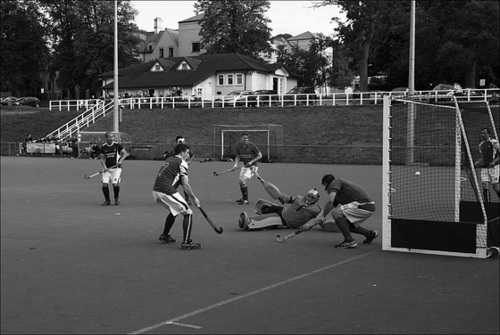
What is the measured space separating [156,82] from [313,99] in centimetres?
2735

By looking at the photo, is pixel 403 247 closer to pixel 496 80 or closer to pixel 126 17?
pixel 496 80

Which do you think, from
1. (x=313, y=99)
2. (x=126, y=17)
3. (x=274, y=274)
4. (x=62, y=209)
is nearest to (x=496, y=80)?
(x=313, y=99)

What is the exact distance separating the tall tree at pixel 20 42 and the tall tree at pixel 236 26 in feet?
68.5

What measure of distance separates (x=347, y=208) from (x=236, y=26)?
66.7 m

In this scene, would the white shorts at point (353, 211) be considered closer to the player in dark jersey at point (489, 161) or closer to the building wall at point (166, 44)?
the player in dark jersey at point (489, 161)

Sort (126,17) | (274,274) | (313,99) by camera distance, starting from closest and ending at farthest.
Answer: (274,274), (313,99), (126,17)

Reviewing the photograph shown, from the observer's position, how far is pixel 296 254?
929 cm

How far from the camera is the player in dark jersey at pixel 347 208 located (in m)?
9.76

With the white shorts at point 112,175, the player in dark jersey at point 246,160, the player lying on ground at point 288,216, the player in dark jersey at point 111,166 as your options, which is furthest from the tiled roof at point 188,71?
the player lying on ground at point 288,216

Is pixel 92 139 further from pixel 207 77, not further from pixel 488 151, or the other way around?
pixel 488 151

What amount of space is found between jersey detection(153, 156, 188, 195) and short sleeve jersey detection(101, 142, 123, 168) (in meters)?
6.20

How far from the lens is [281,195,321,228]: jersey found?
449 inches

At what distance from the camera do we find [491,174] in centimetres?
1405

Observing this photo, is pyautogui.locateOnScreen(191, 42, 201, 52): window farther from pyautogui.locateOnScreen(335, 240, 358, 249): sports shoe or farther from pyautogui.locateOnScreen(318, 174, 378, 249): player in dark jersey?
pyautogui.locateOnScreen(335, 240, 358, 249): sports shoe
